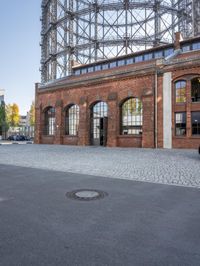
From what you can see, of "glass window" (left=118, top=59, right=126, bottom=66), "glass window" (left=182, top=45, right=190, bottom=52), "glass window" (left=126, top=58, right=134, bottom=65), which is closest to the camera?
"glass window" (left=182, top=45, right=190, bottom=52)

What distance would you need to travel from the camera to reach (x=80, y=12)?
37.4 meters

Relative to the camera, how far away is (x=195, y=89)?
19.4 meters

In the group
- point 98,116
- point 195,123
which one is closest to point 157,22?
point 98,116

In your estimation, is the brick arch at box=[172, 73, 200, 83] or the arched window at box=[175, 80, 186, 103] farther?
the arched window at box=[175, 80, 186, 103]

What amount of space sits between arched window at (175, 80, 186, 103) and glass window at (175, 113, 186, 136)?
4.20 feet

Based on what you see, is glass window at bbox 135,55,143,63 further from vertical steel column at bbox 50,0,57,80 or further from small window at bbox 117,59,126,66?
vertical steel column at bbox 50,0,57,80

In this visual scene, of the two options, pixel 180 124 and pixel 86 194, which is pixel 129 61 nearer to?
pixel 180 124

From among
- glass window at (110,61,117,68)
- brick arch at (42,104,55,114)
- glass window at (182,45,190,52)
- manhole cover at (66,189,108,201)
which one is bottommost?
manhole cover at (66,189,108,201)

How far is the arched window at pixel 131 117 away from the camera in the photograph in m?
22.1

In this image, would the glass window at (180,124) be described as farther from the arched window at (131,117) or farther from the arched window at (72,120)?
the arched window at (72,120)

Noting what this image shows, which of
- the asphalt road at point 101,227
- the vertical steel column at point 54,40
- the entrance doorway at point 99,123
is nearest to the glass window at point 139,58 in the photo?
the entrance doorway at point 99,123

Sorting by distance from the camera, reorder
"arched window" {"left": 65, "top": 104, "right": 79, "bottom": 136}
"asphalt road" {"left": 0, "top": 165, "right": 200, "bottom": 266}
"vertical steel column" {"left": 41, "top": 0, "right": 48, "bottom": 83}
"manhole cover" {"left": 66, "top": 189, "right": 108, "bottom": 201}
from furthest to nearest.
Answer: "vertical steel column" {"left": 41, "top": 0, "right": 48, "bottom": 83} → "arched window" {"left": 65, "top": 104, "right": 79, "bottom": 136} → "manhole cover" {"left": 66, "top": 189, "right": 108, "bottom": 201} → "asphalt road" {"left": 0, "top": 165, "right": 200, "bottom": 266}

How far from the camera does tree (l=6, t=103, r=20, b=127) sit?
187 ft

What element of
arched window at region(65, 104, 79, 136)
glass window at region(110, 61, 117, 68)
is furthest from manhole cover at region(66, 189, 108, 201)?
glass window at region(110, 61, 117, 68)
